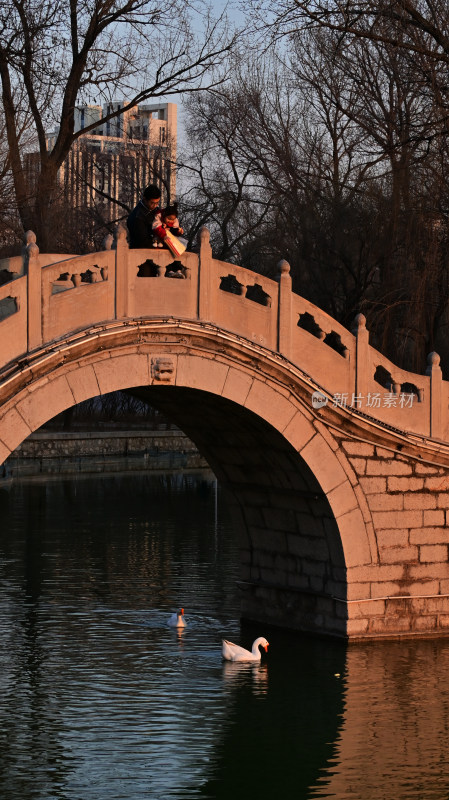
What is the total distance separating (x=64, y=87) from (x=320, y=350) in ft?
22.3

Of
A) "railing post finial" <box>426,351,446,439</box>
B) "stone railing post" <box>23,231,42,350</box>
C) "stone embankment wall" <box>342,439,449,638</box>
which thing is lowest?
"stone embankment wall" <box>342,439,449,638</box>

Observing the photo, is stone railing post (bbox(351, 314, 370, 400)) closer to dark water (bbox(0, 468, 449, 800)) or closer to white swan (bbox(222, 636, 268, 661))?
dark water (bbox(0, 468, 449, 800))

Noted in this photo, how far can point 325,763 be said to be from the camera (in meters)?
10.6

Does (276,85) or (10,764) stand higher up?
(276,85)

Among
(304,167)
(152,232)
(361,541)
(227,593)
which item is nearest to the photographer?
(152,232)

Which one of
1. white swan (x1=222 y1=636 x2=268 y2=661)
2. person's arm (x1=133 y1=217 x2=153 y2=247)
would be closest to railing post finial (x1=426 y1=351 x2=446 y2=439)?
white swan (x1=222 y1=636 x2=268 y2=661)

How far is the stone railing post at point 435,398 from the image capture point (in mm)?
14664

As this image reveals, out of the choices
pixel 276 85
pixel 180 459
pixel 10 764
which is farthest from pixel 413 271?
pixel 180 459

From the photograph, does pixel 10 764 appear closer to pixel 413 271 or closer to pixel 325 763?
pixel 325 763

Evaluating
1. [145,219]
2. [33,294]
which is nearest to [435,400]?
[145,219]

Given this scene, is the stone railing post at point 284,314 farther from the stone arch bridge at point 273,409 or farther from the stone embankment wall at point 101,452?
the stone embankment wall at point 101,452

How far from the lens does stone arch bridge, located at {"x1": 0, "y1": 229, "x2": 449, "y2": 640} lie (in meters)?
12.0

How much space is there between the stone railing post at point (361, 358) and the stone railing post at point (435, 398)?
859 millimetres

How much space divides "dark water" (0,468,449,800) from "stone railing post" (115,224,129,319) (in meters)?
3.54
